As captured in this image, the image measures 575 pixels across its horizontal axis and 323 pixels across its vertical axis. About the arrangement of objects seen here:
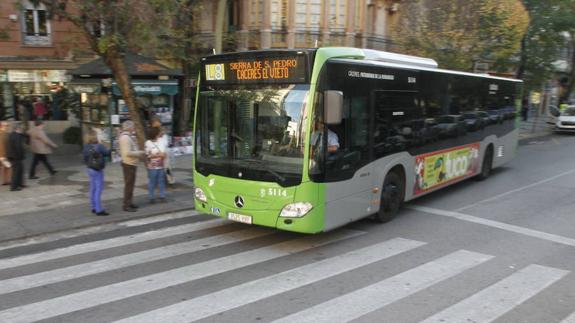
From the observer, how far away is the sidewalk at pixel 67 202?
8500 millimetres

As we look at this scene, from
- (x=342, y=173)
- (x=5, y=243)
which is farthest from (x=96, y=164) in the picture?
(x=342, y=173)

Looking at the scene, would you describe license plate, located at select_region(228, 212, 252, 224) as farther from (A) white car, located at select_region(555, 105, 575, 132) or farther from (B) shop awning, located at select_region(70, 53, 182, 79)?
(A) white car, located at select_region(555, 105, 575, 132)

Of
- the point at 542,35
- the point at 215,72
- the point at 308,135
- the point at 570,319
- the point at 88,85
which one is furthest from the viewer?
the point at 542,35

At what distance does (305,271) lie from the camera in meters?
6.26

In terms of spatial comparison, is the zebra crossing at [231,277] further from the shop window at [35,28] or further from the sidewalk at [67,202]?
the shop window at [35,28]

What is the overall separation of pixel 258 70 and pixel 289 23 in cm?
1534

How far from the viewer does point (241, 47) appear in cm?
2241

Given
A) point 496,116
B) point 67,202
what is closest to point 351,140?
point 67,202

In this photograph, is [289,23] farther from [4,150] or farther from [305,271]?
[305,271]

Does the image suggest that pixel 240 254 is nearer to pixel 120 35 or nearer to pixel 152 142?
pixel 152 142

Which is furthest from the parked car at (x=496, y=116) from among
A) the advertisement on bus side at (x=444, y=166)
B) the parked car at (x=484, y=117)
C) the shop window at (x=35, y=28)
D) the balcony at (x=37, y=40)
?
the balcony at (x=37, y=40)

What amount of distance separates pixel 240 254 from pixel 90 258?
2.18 m

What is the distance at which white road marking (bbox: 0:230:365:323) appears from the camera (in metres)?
5.02

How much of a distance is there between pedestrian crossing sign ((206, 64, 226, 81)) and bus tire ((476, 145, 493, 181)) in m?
8.46
